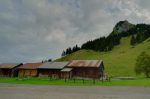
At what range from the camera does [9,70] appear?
126938mm

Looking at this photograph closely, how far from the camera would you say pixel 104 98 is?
97.4 ft

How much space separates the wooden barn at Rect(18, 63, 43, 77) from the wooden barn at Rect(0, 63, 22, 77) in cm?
232

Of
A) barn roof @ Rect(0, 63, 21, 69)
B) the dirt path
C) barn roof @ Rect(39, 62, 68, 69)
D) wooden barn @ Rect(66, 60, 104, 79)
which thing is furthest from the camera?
barn roof @ Rect(0, 63, 21, 69)

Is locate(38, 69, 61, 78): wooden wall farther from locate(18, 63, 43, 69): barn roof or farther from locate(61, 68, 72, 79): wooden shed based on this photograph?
locate(18, 63, 43, 69): barn roof

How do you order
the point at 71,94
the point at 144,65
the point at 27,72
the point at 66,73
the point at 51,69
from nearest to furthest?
the point at 71,94
the point at 144,65
the point at 66,73
the point at 51,69
the point at 27,72

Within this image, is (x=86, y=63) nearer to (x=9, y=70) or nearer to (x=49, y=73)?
(x=49, y=73)

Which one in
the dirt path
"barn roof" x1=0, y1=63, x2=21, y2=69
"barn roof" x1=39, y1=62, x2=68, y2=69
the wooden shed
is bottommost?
the dirt path

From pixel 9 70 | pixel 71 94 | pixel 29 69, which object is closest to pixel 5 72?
pixel 9 70

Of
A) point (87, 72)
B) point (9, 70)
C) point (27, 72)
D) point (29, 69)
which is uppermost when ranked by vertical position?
point (29, 69)

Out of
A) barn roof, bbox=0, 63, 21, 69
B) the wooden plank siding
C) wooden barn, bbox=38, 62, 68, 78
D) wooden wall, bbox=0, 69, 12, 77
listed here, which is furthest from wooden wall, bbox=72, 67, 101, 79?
wooden wall, bbox=0, 69, 12, 77

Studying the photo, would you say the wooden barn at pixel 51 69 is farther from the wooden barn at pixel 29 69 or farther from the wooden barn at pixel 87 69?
the wooden barn at pixel 87 69

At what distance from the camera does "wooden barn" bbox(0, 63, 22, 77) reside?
12588 cm

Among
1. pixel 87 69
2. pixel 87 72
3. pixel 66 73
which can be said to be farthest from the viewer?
pixel 66 73

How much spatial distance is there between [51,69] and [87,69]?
14.2 metres
